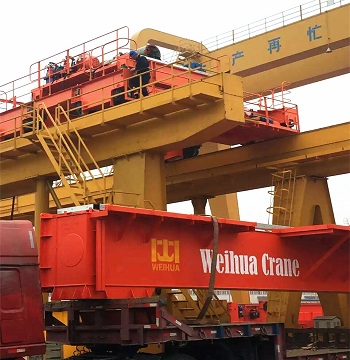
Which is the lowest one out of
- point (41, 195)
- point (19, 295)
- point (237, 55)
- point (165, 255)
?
point (19, 295)

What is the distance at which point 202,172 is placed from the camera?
57.7 feet

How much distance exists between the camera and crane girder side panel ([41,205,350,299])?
7891 mm

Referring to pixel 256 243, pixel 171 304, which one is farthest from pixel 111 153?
pixel 256 243

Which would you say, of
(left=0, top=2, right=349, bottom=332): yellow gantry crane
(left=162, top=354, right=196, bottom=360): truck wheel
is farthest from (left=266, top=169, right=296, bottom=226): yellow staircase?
(left=162, top=354, right=196, bottom=360): truck wheel

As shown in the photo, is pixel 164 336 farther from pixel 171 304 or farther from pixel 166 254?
pixel 171 304

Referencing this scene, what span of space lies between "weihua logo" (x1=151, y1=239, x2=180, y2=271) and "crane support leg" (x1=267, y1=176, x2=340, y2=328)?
22.0ft

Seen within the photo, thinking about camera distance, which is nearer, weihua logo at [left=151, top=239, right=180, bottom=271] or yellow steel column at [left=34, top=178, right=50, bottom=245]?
weihua logo at [left=151, top=239, right=180, bottom=271]

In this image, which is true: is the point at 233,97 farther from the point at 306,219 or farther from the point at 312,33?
the point at 312,33

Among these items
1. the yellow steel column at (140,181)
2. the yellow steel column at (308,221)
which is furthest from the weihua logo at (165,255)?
the yellow steel column at (308,221)

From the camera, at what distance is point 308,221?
1579 centimetres

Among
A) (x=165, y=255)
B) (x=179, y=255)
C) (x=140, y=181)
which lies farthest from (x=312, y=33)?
(x=165, y=255)

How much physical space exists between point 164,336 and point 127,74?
9.20m

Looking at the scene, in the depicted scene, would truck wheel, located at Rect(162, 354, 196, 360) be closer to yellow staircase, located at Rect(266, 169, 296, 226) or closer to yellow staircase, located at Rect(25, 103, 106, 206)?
yellow staircase, located at Rect(25, 103, 106, 206)

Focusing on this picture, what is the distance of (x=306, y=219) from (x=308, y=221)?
0.09 metres
